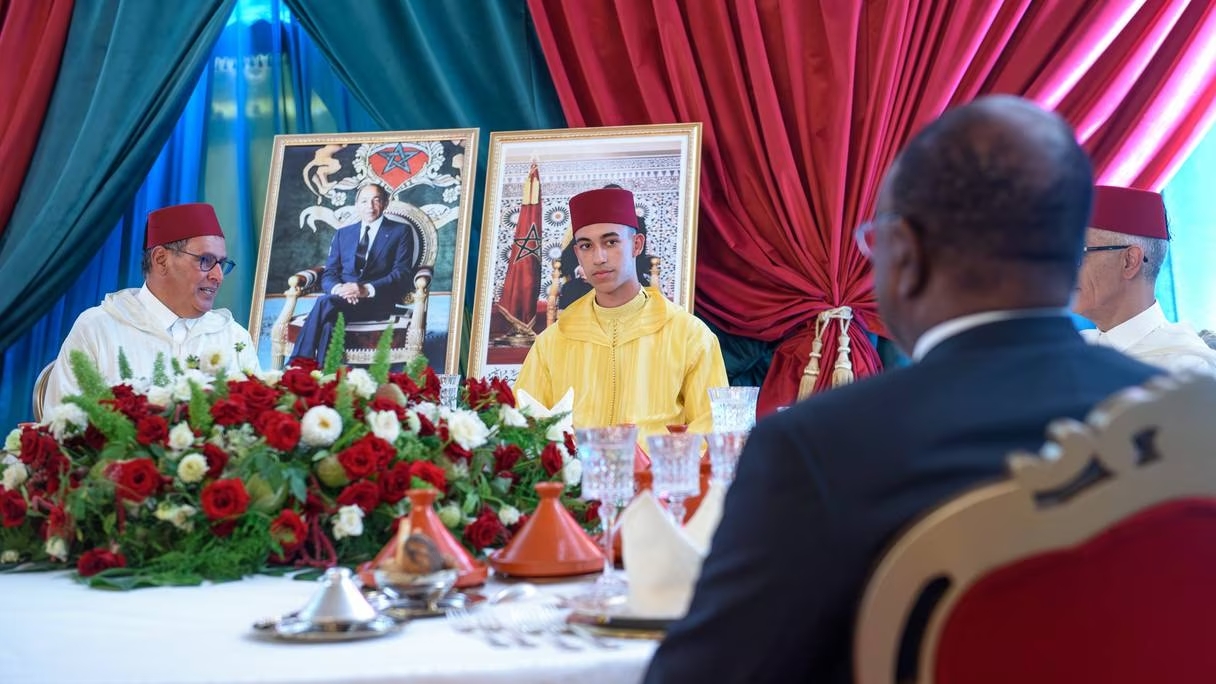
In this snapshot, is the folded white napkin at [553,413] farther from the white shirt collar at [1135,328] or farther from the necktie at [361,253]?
the necktie at [361,253]

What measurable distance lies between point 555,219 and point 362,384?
2.93 metres

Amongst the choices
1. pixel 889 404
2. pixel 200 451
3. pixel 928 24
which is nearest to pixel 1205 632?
pixel 889 404

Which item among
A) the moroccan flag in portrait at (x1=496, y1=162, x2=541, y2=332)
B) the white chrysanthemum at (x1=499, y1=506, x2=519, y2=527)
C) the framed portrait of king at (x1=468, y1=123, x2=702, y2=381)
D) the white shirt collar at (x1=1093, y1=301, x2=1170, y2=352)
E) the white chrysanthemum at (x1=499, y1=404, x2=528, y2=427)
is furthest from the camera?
the moroccan flag in portrait at (x1=496, y1=162, x2=541, y2=332)

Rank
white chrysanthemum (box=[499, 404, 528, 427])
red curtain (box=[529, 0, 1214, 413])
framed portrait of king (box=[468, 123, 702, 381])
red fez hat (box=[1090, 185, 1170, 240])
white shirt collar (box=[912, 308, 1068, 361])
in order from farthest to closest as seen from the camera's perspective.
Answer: framed portrait of king (box=[468, 123, 702, 381])
red curtain (box=[529, 0, 1214, 413])
red fez hat (box=[1090, 185, 1170, 240])
white chrysanthemum (box=[499, 404, 528, 427])
white shirt collar (box=[912, 308, 1068, 361])

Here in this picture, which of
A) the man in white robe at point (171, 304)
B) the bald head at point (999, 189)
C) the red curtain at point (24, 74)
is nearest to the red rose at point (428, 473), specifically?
the bald head at point (999, 189)

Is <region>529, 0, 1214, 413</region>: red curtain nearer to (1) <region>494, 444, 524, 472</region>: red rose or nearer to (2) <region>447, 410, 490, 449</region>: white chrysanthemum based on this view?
(1) <region>494, 444, 524, 472</region>: red rose

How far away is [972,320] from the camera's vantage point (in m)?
1.24

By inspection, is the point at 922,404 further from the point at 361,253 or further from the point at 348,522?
the point at 361,253

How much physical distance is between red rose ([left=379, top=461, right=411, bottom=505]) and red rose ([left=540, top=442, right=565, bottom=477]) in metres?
0.39

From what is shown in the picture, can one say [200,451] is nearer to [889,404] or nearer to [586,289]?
[889,404]

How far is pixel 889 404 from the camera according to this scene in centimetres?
117

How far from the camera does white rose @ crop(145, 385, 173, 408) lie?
8.02ft

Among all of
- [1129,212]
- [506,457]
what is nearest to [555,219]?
[1129,212]

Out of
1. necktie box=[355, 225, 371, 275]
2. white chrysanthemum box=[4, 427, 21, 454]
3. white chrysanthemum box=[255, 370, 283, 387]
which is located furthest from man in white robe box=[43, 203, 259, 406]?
white chrysanthemum box=[255, 370, 283, 387]
